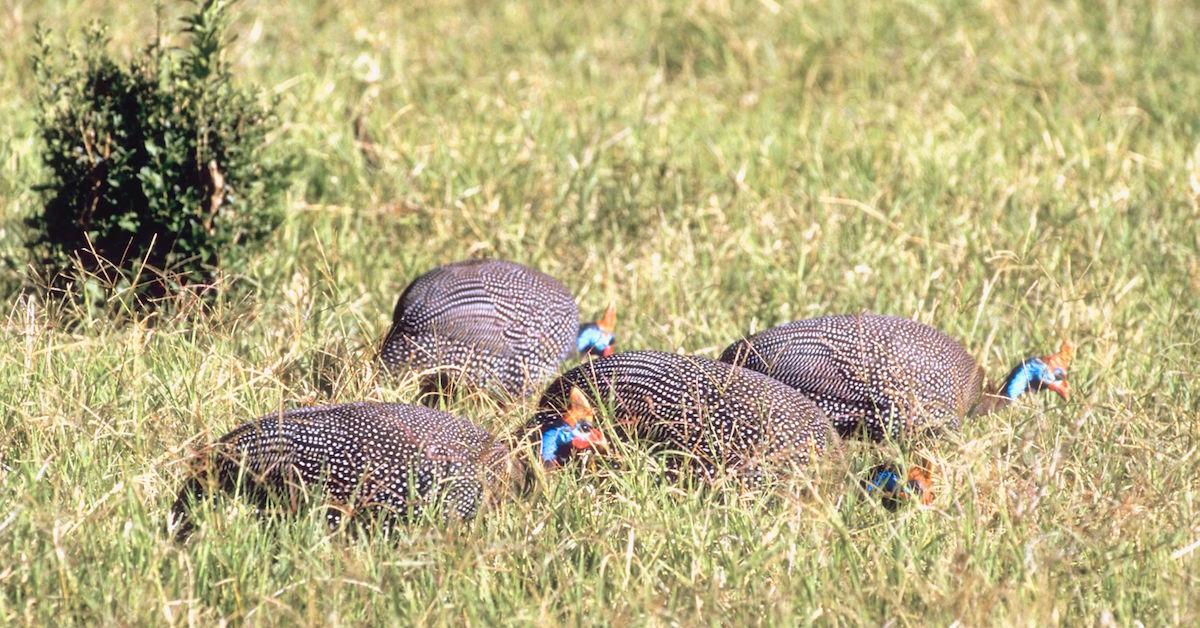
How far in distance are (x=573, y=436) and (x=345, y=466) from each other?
532 millimetres

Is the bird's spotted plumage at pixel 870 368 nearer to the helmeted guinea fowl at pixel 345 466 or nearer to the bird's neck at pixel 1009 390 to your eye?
the bird's neck at pixel 1009 390

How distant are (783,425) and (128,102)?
1.99 meters

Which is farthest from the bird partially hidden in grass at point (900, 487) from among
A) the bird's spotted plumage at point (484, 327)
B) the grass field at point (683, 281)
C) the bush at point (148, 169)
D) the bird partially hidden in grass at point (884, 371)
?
the bush at point (148, 169)

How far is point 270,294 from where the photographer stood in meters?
4.39

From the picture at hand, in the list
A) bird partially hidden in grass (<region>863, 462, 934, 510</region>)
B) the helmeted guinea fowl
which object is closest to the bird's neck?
bird partially hidden in grass (<region>863, 462, 934, 510</region>)

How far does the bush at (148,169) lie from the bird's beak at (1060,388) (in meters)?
2.11

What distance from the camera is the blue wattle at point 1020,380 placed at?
12.7ft

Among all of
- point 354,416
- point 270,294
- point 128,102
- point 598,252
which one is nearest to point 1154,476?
point 354,416

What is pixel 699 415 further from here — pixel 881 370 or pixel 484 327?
pixel 484 327

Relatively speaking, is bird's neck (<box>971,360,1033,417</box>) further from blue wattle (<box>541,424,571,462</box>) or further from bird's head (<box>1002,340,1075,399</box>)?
blue wattle (<box>541,424,571,462</box>)

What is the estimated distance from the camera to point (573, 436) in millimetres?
3389

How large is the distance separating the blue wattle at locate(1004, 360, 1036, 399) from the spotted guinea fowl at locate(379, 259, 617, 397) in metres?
1.04

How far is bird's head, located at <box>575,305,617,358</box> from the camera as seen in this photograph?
13.8 ft

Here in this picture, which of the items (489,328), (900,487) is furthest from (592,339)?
(900,487)
